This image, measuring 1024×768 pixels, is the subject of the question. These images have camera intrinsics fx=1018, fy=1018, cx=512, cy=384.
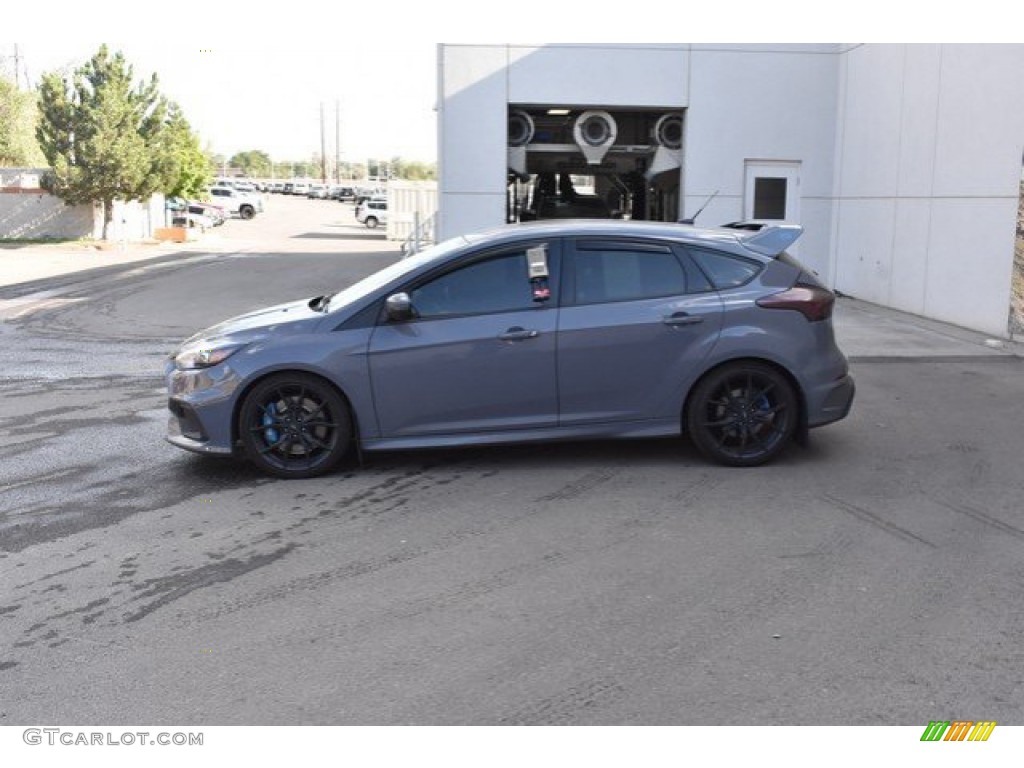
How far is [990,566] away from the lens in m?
4.89

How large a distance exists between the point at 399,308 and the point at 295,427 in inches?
39.5

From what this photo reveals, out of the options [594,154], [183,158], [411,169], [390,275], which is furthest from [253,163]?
[390,275]

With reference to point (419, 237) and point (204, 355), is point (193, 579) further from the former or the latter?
point (419, 237)

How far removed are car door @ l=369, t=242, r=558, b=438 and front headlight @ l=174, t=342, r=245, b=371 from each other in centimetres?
90

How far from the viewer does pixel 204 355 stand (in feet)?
21.1

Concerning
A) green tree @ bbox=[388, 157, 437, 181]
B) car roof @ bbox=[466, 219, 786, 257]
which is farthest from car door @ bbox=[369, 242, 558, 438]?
green tree @ bbox=[388, 157, 437, 181]

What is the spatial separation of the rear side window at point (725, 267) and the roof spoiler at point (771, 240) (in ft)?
0.50

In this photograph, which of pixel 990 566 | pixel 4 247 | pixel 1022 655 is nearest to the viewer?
pixel 1022 655

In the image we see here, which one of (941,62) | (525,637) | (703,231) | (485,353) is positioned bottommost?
(525,637)

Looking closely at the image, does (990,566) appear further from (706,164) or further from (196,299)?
(196,299)

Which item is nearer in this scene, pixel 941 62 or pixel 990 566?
pixel 990 566

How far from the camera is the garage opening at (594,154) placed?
17234 millimetres

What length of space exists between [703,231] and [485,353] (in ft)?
5.85
